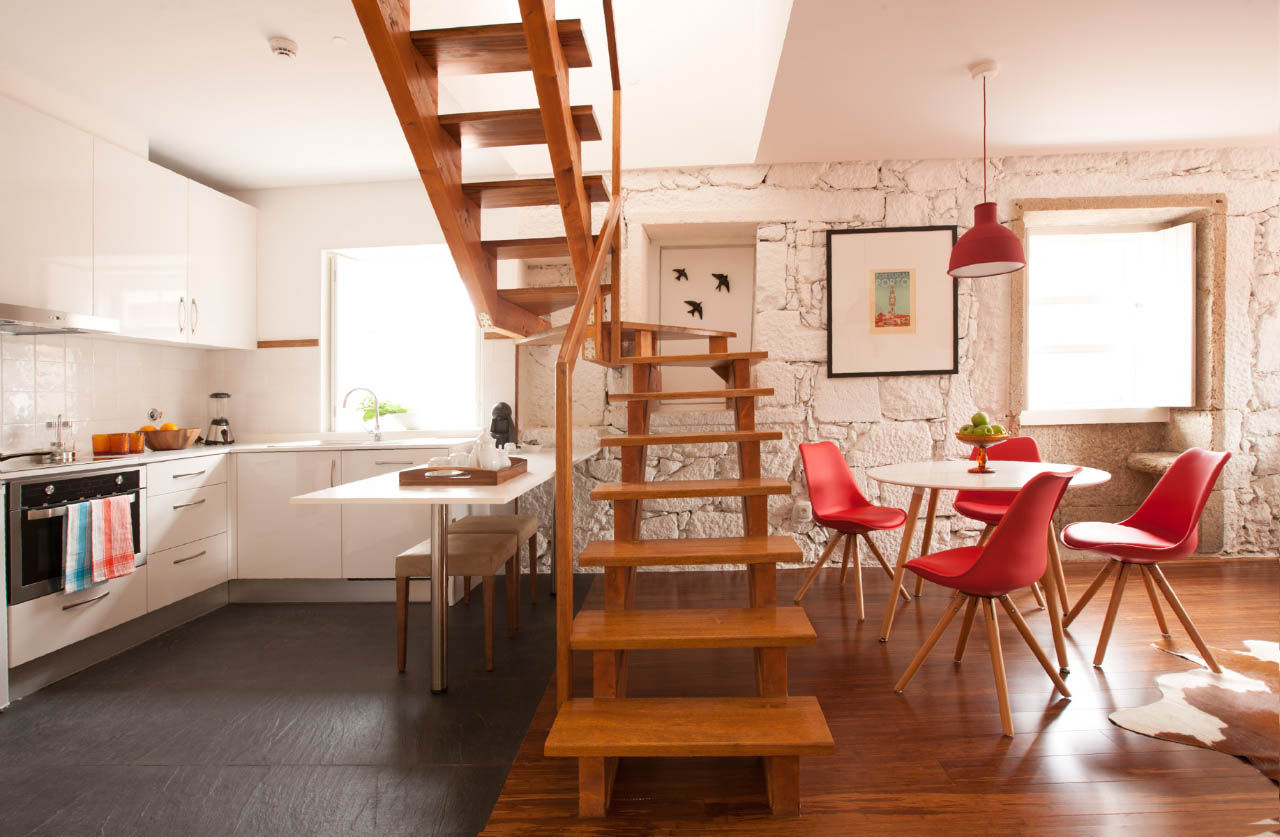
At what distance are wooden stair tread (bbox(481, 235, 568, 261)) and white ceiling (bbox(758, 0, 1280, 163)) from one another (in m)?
1.33

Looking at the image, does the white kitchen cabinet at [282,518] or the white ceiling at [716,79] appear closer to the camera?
the white ceiling at [716,79]

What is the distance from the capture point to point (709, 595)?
12.1 ft

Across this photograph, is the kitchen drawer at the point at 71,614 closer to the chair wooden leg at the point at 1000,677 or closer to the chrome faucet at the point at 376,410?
the chrome faucet at the point at 376,410

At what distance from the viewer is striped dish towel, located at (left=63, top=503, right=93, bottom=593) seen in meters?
2.77

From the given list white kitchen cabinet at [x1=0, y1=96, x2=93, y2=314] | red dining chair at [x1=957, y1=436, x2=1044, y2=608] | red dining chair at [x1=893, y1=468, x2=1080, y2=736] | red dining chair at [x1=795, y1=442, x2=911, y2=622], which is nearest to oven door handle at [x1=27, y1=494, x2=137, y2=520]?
white kitchen cabinet at [x1=0, y1=96, x2=93, y2=314]

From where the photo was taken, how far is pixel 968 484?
2.62m

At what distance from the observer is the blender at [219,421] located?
166 inches

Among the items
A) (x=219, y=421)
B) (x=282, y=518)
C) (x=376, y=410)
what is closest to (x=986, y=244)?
(x=376, y=410)

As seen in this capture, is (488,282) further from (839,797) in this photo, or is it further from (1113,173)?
(1113,173)

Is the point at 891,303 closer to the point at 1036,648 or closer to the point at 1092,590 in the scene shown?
the point at 1092,590

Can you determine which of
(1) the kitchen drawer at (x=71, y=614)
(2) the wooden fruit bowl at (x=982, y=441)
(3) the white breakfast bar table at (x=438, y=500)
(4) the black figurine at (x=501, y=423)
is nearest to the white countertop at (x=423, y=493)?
(3) the white breakfast bar table at (x=438, y=500)

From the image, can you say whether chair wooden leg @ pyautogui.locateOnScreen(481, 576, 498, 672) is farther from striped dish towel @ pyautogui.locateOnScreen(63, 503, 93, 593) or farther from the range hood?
the range hood

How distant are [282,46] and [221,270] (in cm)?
185

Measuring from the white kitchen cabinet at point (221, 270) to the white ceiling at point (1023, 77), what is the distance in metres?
3.46
